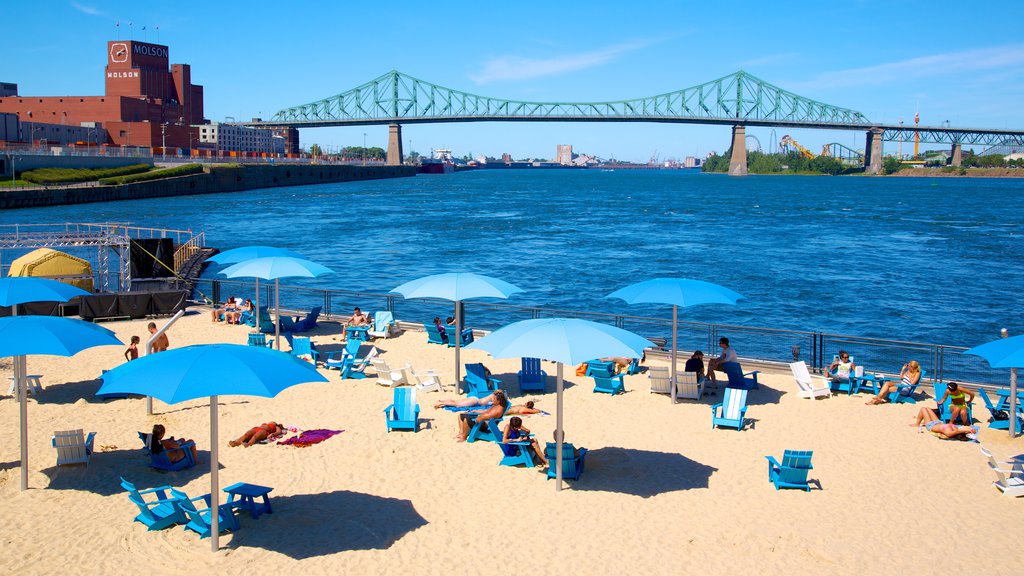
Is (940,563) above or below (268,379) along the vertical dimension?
below

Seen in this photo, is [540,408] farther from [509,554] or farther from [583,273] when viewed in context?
[583,273]

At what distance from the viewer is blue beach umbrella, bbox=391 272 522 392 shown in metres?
11.9

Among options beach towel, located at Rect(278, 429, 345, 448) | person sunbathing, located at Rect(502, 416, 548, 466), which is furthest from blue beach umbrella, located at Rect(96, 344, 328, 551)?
person sunbathing, located at Rect(502, 416, 548, 466)

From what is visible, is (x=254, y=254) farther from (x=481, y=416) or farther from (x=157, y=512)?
(x=157, y=512)

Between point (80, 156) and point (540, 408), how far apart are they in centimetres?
7752

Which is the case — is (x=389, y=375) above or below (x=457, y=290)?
below

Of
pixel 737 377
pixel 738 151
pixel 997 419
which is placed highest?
pixel 738 151

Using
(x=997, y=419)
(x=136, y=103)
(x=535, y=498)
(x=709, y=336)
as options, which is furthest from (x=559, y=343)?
(x=136, y=103)

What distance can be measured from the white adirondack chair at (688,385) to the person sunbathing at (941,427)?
9.02ft

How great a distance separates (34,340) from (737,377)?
337 inches

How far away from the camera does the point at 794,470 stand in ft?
28.0

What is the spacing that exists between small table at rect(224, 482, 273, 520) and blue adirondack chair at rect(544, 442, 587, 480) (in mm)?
2763

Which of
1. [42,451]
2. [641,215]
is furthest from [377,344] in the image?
[641,215]

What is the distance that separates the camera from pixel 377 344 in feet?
50.4
